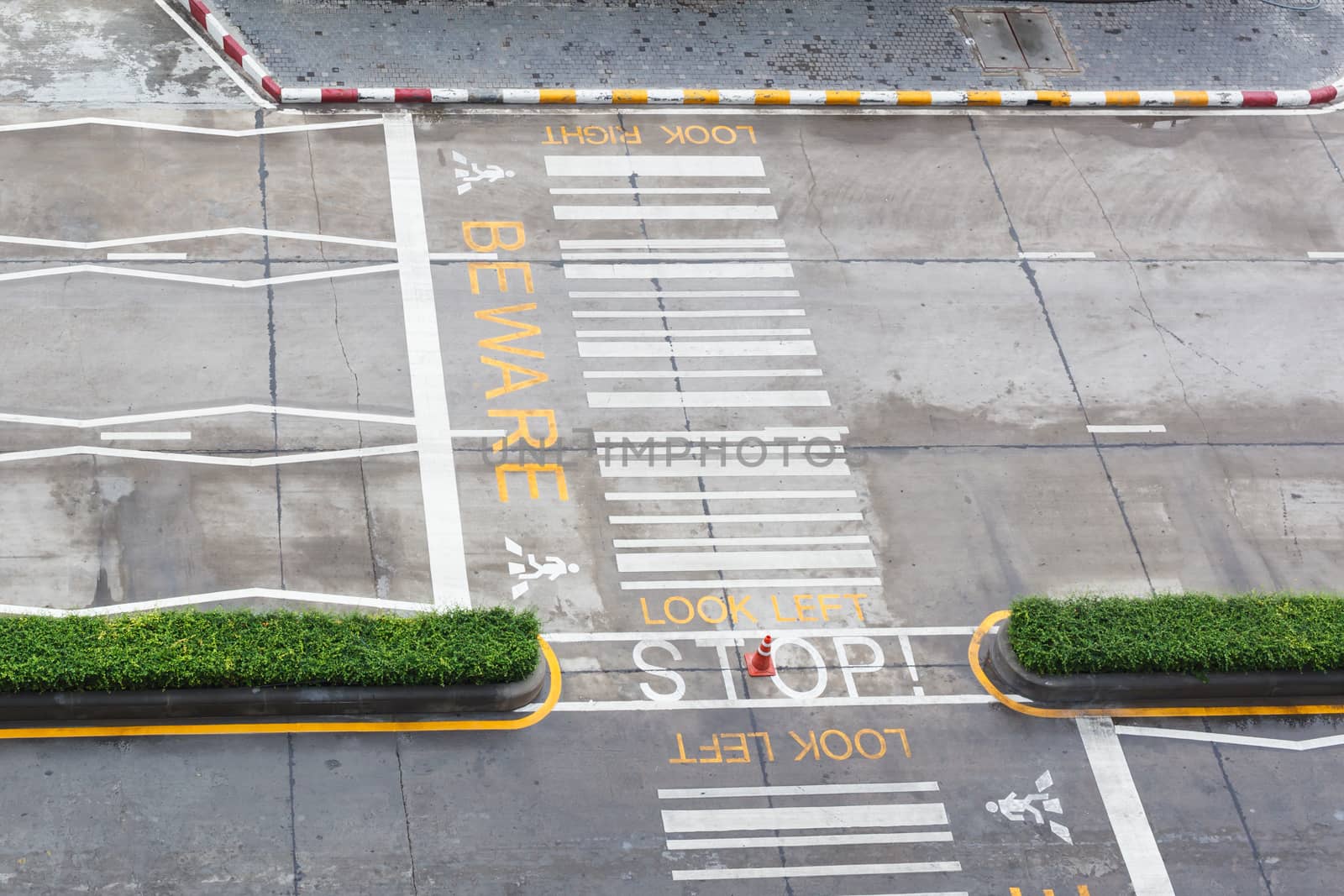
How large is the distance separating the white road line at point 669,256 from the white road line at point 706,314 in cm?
98

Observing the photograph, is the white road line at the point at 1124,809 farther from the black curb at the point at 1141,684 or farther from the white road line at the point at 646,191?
the white road line at the point at 646,191

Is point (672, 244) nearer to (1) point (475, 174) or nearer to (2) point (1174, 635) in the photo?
(1) point (475, 174)

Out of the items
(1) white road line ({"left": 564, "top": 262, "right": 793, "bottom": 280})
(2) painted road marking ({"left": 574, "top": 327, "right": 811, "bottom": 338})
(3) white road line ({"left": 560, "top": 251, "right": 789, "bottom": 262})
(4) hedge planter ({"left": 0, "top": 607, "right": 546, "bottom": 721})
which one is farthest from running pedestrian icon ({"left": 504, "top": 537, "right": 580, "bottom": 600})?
(3) white road line ({"left": 560, "top": 251, "right": 789, "bottom": 262})

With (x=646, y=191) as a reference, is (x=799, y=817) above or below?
below

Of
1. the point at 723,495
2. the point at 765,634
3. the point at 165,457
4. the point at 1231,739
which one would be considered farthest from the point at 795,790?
the point at 165,457

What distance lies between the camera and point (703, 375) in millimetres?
20906

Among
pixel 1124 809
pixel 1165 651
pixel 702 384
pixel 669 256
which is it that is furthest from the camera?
pixel 669 256

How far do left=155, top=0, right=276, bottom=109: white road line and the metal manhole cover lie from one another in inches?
416

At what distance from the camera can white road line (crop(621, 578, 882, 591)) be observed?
1864 cm

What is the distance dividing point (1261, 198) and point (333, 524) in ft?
45.8

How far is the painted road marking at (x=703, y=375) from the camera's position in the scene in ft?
68.0

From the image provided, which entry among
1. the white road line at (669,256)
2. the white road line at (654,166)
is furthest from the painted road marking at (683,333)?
the white road line at (654,166)

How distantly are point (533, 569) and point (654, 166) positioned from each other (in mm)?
7260

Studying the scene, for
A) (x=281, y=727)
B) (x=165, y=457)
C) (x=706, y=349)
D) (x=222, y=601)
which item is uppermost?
(x=706, y=349)
